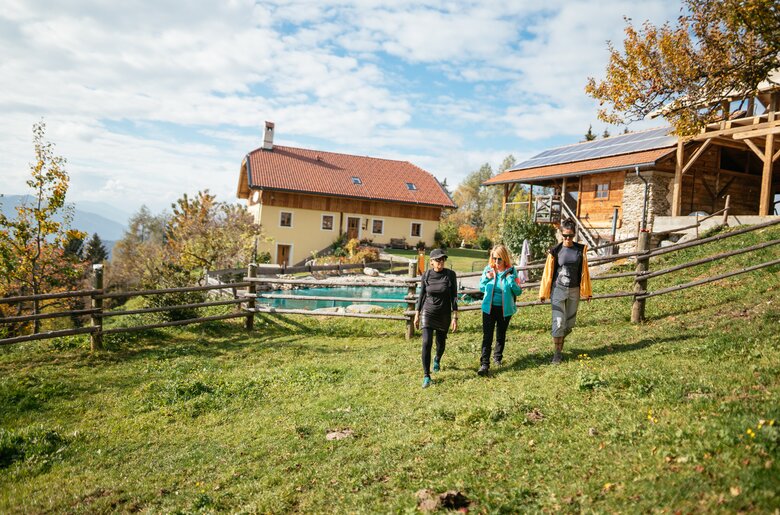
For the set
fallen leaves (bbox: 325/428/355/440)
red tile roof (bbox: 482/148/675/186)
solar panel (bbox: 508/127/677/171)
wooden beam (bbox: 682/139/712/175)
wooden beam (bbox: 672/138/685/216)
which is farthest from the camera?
solar panel (bbox: 508/127/677/171)

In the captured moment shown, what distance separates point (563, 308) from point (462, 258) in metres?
25.9

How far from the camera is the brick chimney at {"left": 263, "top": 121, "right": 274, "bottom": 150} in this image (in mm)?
37125

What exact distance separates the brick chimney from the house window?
24.0 m

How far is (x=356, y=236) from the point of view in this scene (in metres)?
36.2

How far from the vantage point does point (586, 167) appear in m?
22.1

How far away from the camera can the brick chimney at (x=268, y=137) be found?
3712cm

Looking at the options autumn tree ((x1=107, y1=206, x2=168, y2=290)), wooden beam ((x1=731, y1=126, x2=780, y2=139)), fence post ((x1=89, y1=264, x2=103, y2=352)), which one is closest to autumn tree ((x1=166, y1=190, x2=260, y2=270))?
autumn tree ((x1=107, y1=206, x2=168, y2=290))

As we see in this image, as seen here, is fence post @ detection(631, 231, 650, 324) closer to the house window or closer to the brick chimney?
the house window

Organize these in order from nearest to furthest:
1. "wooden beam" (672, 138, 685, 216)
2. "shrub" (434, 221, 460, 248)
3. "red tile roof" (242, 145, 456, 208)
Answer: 1. "wooden beam" (672, 138, 685, 216)
2. "red tile roof" (242, 145, 456, 208)
3. "shrub" (434, 221, 460, 248)

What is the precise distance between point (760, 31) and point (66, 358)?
11.6 metres

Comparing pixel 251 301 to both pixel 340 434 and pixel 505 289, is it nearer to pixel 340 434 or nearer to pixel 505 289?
pixel 340 434

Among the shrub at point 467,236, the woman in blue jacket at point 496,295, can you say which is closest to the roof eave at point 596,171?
the woman in blue jacket at point 496,295

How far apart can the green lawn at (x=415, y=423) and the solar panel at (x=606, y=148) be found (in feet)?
41.1

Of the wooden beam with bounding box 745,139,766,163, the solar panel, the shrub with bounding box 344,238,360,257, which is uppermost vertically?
the solar panel
